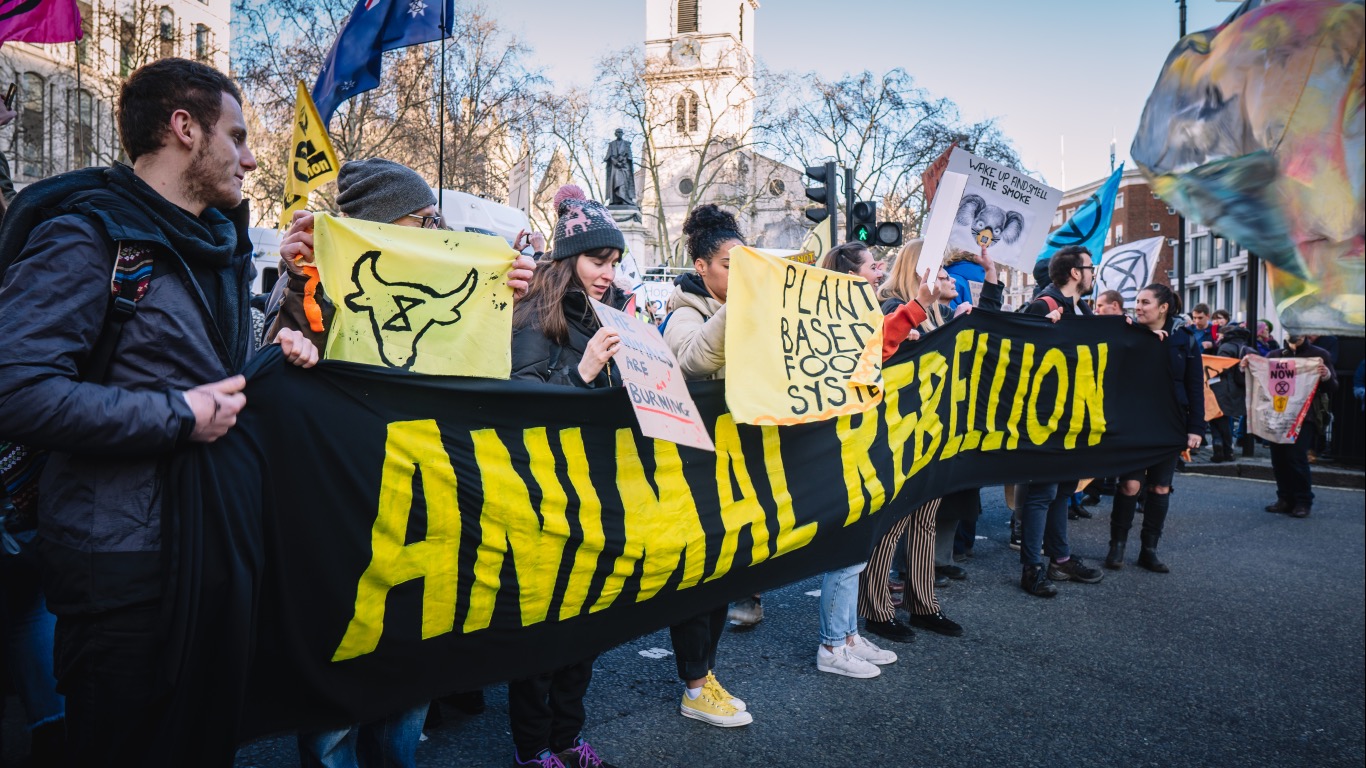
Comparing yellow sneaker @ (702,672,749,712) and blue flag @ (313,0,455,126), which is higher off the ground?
blue flag @ (313,0,455,126)

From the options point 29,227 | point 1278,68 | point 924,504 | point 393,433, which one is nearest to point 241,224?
point 29,227

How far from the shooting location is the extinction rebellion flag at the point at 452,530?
209cm

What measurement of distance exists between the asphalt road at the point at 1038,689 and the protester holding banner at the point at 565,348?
1.03ft

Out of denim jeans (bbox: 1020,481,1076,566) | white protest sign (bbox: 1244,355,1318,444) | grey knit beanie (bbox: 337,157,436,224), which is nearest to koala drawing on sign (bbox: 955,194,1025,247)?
denim jeans (bbox: 1020,481,1076,566)

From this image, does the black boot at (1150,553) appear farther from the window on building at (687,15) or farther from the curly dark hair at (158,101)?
the window on building at (687,15)

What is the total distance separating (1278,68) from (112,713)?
2550mm

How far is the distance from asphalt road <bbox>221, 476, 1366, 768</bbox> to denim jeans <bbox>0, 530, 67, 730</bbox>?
0.72 meters

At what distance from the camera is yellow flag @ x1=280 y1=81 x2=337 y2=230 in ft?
15.1

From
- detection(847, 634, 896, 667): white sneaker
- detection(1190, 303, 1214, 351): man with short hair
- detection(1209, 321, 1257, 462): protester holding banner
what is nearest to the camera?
detection(847, 634, 896, 667): white sneaker

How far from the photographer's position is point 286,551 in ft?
7.52

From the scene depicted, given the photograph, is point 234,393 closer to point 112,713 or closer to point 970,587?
point 112,713

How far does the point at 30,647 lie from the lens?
9.14ft

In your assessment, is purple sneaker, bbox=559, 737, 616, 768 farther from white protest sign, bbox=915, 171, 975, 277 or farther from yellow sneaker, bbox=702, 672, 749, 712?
white protest sign, bbox=915, 171, 975, 277

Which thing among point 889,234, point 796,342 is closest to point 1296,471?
Answer: point 889,234
